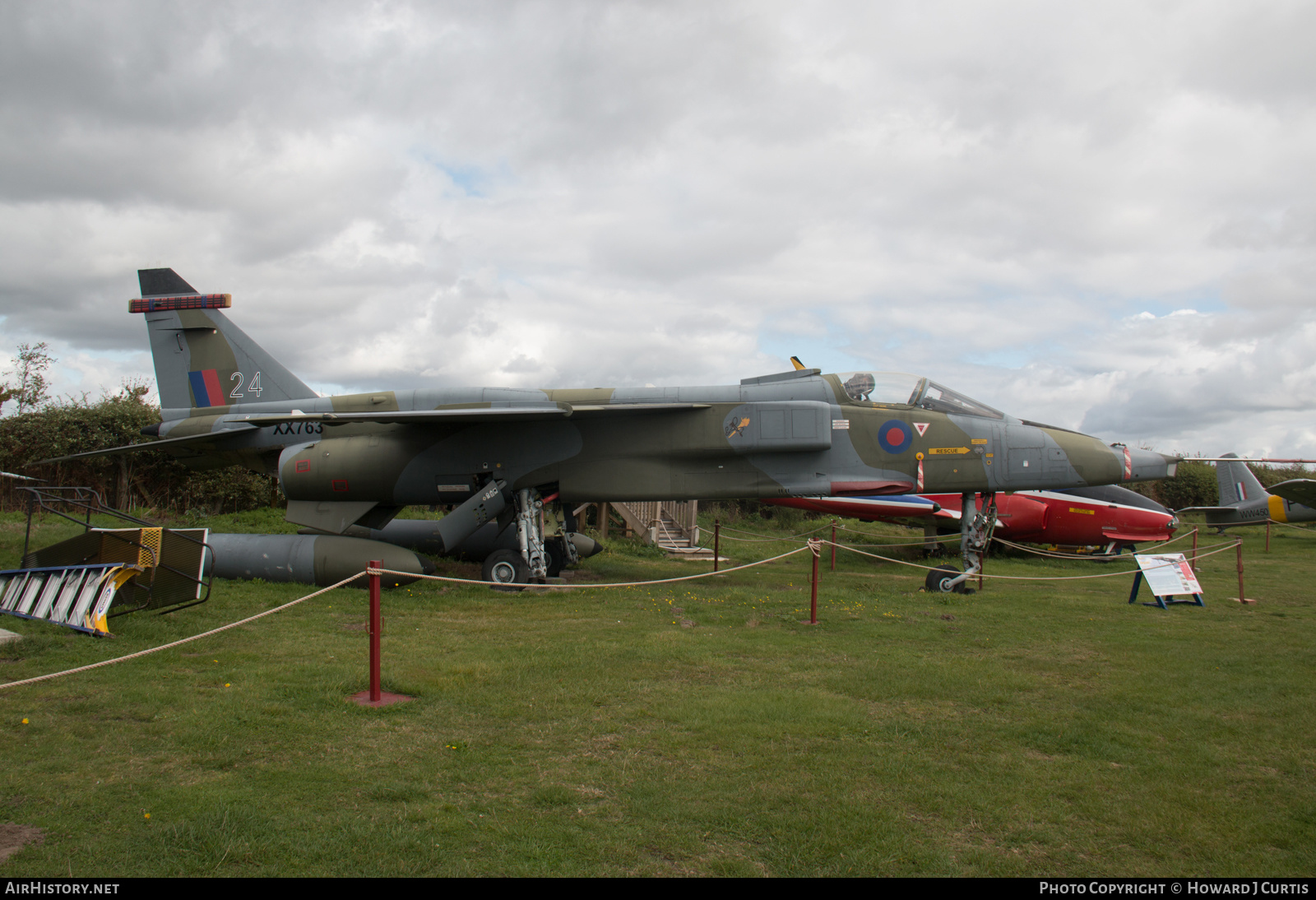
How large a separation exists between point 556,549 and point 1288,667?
33.1ft

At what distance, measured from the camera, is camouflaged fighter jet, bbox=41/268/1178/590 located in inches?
447

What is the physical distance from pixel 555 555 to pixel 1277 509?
25.2 metres

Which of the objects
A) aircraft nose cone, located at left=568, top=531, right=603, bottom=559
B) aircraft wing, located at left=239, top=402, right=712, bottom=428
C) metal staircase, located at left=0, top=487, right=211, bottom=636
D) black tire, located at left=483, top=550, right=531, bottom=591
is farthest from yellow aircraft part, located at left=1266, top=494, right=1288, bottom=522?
metal staircase, located at left=0, top=487, right=211, bottom=636

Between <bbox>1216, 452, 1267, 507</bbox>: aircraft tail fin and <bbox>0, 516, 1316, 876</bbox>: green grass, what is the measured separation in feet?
73.6

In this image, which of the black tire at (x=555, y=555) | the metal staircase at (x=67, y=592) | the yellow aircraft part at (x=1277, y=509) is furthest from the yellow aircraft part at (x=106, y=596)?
the yellow aircraft part at (x=1277, y=509)

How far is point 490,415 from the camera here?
10859mm

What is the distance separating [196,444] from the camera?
13359 mm

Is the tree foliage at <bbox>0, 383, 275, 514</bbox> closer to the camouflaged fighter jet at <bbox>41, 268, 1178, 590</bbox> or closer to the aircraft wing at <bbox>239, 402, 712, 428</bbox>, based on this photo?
the camouflaged fighter jet at <bbox>41, 268, 1178, 590</bbox>

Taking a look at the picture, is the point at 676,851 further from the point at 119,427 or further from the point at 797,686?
the point at 119,427

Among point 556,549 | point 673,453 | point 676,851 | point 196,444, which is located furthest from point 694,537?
point 676,851

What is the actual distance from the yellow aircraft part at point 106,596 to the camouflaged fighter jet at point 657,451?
3.35 meters

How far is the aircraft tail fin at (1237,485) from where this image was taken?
2633cm

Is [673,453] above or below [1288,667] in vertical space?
above

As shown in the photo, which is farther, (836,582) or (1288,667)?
(836,582)
